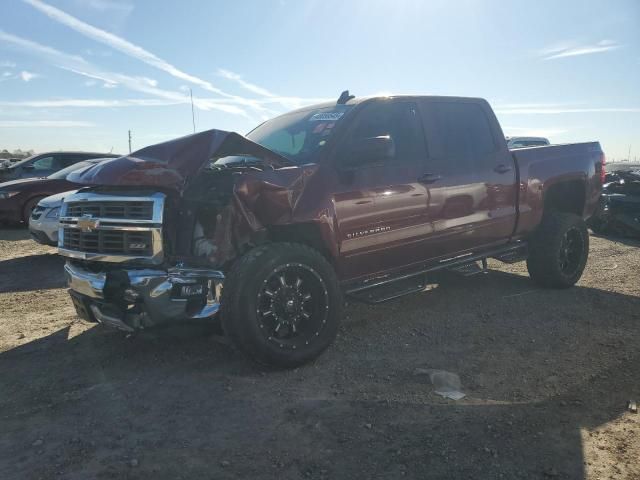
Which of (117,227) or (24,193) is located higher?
(24,193)

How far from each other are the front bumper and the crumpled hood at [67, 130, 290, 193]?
61 centimetres

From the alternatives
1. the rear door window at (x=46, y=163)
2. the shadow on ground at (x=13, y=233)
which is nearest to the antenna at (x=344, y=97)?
the shadow on ground at (x=13, y=233)

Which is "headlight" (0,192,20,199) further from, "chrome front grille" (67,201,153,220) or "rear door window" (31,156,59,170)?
"chrome front grille" (67,201,153,220)

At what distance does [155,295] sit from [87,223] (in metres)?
0.81

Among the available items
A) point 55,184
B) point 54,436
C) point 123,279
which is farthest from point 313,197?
point 55,184

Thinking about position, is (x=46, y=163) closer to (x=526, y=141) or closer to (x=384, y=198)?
(x=384, y=198)

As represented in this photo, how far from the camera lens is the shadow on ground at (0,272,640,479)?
8.40 feet

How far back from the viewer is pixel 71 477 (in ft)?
8.09

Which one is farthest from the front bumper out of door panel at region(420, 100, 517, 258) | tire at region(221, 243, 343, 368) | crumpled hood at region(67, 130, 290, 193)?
door panel at region(420, 100, 517, 258)

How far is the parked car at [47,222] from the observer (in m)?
7.52

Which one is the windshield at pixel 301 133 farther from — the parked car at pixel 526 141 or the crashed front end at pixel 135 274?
the parked car at pixel 526 141

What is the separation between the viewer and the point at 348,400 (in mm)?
3215

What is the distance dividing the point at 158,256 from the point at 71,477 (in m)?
1.44

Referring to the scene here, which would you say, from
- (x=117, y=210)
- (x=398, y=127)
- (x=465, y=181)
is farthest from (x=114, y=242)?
(x=465, y=181)
